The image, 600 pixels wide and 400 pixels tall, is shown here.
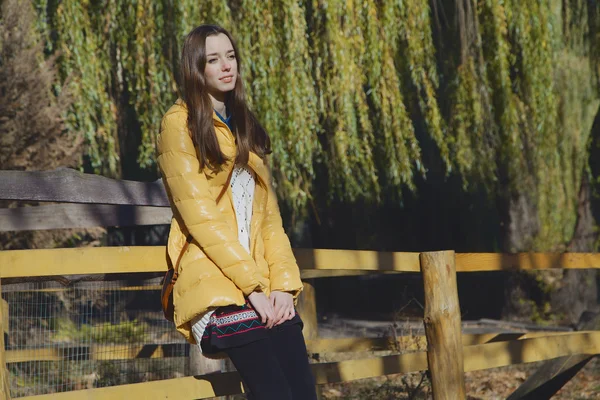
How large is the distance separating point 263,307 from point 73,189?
5.84ft

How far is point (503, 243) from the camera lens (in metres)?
12.6

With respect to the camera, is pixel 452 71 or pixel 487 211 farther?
pixel 487 211

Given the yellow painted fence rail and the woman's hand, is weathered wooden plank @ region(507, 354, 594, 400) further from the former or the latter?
the woman's hand

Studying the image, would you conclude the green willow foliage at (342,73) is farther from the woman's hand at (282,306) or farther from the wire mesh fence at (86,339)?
the woman's hand at (282,306)

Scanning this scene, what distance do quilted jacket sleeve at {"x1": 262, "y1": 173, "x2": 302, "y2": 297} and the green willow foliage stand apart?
14.3ft

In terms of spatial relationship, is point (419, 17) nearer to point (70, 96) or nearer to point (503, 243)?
point (70, 96)

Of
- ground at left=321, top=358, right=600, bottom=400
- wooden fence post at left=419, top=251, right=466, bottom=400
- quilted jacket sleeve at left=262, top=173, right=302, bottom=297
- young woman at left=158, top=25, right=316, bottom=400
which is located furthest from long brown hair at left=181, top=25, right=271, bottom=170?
ground at left=321, top=358, right=600, bottom=400

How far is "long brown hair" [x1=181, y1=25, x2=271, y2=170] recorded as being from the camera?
363cm

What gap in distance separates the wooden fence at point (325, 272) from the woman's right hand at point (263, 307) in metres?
0.63

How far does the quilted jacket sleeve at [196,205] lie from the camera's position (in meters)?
3.51

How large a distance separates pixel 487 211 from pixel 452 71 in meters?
6.15

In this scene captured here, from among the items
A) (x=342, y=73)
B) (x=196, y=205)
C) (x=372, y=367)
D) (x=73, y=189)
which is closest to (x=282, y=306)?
(x=196, y=205)

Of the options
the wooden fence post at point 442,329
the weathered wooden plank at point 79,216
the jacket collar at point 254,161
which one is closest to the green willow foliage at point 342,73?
the weathered wooden plank at point 79,216

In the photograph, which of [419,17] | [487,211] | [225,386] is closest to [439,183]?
[487,211]
